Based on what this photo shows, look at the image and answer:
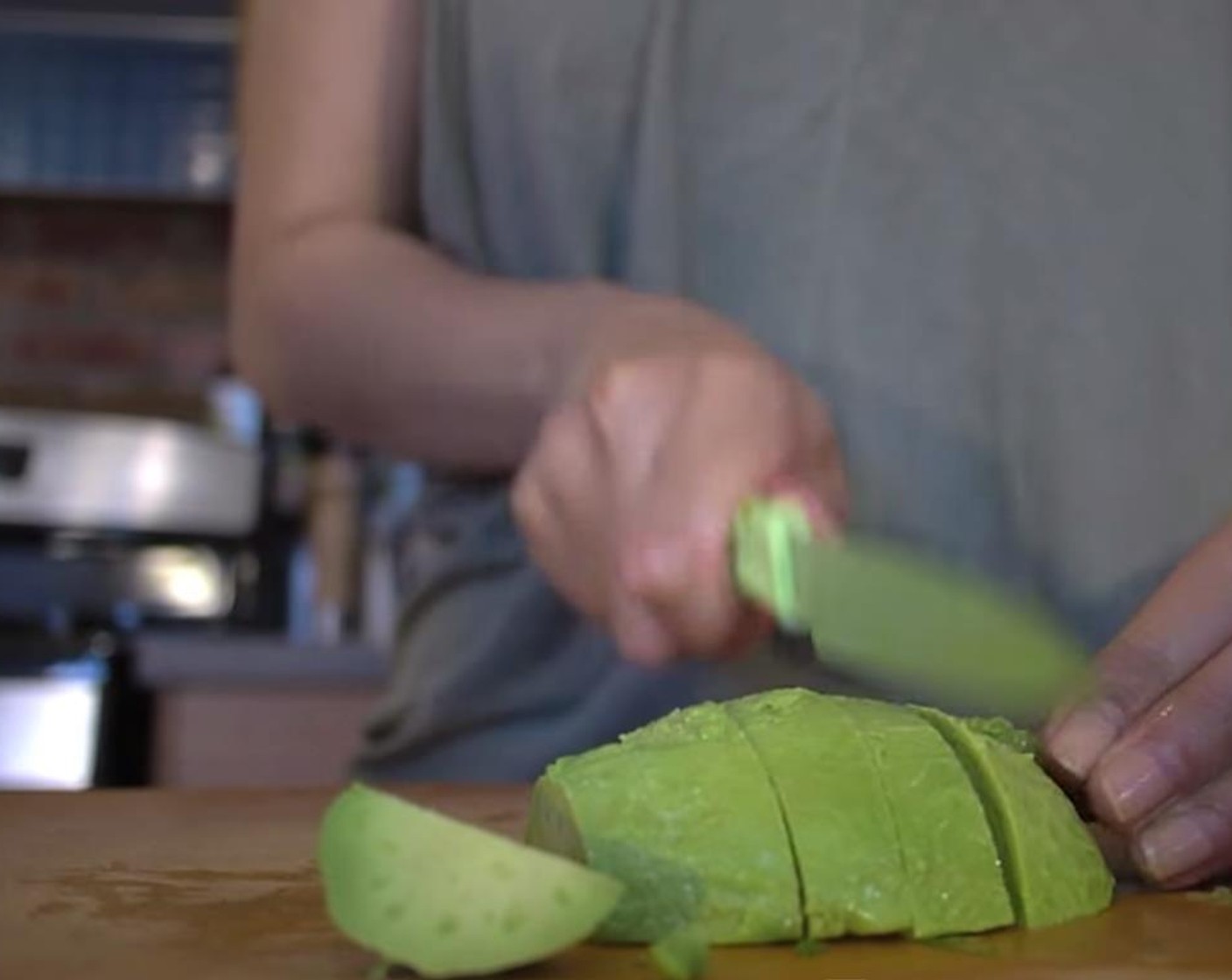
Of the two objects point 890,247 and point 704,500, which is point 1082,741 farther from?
point 890,247

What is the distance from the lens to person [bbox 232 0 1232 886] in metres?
1.15

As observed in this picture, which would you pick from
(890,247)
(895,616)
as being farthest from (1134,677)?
(890,247)

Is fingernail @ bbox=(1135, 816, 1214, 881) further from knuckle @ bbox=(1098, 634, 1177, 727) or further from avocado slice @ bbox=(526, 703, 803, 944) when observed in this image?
avocado slice @ bbox=(526, 703, 803, 944)

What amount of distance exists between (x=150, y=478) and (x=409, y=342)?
183cm

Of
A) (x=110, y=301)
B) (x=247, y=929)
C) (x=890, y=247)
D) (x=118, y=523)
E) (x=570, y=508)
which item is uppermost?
(x=890, y=247)

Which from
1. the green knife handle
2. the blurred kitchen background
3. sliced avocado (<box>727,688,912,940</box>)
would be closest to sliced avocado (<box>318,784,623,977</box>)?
sliced avocado (<box>727,688,912,940</box>)

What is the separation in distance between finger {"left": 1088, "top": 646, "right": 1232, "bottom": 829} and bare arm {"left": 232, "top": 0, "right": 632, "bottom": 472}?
0.38 meters

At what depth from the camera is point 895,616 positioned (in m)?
0.87

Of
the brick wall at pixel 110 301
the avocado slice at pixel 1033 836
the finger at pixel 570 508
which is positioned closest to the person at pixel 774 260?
→ the finger at pixel 570 508

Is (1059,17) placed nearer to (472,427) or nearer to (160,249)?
(472,427)

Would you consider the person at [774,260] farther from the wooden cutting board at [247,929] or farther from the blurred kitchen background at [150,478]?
the blurred kitchen background at [150,478]

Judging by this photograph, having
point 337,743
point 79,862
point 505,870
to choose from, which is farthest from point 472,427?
point 337,743

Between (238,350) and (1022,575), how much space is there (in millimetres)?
567

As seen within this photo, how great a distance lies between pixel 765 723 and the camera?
0.81m
